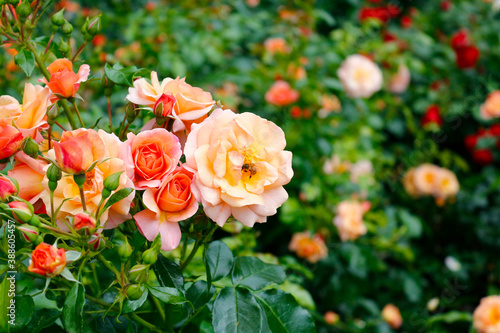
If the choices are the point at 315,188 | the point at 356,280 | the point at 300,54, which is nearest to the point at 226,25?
the point at 300,54

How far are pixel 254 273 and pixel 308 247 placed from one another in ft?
3.80

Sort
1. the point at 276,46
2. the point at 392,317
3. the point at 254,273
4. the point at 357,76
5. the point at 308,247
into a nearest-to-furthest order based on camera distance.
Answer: the point at 254,273 → the point at 308,247 → the point at 392,317 → the point at 357,76 → the point at 276,46

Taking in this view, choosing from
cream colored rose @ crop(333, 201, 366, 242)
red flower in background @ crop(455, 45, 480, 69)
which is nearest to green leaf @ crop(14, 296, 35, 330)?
cream colored rose @ crop(333, 201, 366, 242)

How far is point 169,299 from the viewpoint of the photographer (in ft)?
1.70

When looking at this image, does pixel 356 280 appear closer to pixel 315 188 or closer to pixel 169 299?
pixel 315 188

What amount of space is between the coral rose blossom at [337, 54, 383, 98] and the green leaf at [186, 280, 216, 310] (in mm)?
1566

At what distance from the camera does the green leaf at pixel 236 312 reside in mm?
556

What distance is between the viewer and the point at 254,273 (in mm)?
655

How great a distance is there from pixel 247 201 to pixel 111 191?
0.52 ft

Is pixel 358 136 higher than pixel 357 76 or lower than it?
lower

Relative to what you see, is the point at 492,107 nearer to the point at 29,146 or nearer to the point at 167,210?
the point at 167,210

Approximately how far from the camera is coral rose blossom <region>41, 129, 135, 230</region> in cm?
51

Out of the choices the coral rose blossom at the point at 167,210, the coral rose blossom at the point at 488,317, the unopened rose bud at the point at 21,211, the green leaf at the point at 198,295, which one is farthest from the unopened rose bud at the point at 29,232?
the coral rose blossom at the point at 488,317

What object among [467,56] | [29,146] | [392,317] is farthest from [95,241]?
[467,56]
